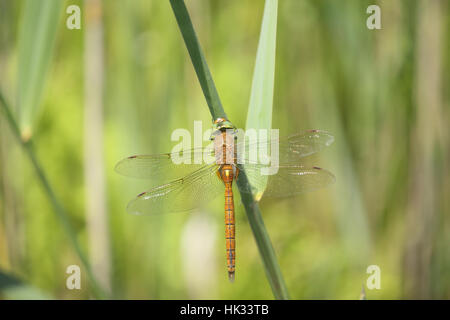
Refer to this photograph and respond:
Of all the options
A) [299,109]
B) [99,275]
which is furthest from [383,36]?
[99,275]

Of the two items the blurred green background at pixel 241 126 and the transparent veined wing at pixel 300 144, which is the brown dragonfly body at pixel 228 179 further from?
the blurred green background at pixel 241 126

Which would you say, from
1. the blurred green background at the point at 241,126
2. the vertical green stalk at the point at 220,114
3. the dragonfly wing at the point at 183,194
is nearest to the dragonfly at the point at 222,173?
the dragonfly wing at the point at 183,194

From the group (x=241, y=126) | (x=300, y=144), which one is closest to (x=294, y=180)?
(x=300, y=144)

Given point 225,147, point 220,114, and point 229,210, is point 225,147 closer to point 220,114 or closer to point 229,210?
point 229,210

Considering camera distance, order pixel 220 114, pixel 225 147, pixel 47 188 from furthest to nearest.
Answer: pixel 225 147, pixel 47 188, pixel 220 114

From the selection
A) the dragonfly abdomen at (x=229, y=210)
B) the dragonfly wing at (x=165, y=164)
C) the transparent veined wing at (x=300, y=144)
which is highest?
the transparent veined wing at (x=300, y=144)

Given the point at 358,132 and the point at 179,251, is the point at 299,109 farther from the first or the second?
the point at 179,251
